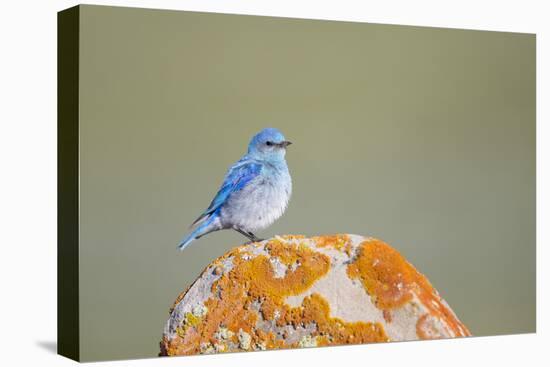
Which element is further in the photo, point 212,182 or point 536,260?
point 536,260

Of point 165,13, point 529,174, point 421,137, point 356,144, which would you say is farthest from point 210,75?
point 529,174

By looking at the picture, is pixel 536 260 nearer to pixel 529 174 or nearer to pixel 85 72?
pixel 529 174

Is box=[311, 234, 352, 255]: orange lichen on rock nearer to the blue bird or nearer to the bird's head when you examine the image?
the blue bird

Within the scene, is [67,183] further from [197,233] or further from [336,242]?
[336,242]

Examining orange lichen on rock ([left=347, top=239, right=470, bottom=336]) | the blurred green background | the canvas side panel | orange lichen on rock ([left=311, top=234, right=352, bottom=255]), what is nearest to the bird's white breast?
the blurred green background

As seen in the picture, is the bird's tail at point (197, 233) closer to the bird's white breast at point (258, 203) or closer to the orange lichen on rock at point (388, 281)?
the bird's white breast at point (258, 203)

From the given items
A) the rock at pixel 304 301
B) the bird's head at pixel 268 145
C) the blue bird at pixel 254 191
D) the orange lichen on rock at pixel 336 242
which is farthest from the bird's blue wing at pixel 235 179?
the orange lichen on rock at pixel 336 242
